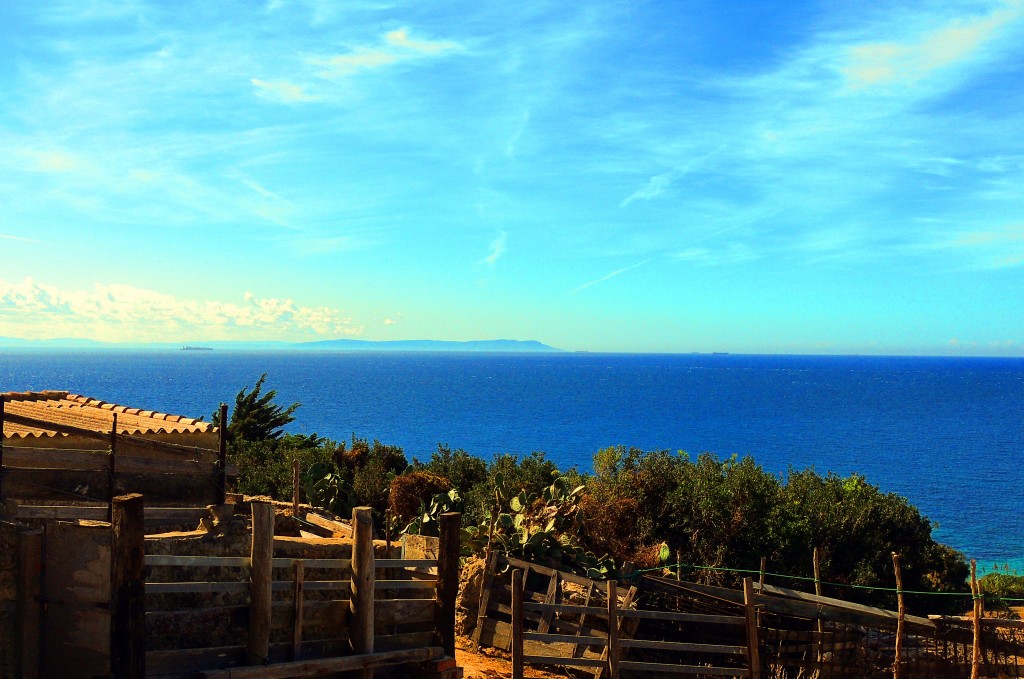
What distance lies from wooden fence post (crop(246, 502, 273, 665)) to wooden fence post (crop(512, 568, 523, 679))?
3.83 m

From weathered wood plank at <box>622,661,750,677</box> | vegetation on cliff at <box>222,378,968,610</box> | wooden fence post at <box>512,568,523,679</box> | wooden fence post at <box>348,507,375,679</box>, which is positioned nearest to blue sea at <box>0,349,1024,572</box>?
vegetation on cliff at <box>222,378,968,610</box>

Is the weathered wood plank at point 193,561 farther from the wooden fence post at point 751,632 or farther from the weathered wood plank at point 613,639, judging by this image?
the wooden fence post at point 751,632

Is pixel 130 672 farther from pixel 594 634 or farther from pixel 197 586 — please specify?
pixel 594 634

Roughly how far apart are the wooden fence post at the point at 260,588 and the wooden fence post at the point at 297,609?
34 cm

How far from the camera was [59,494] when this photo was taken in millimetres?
10648

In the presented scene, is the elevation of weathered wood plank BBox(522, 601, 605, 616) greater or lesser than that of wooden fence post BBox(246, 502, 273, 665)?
lesser

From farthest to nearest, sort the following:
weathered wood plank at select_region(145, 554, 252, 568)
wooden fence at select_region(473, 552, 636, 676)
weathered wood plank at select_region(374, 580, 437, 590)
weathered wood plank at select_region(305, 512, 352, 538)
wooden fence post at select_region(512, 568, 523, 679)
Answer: weathered wood plank at select_region(305, 512, 352, 538)
wooden fence at select_region(473, 552, 636, 676)
wooden fence post at select_region(512, 568, 523, 679)
weathered wood plank at select_region(374, 580, 437, 590)
weathered wood plank at select_region(145, 554, 252, 568)

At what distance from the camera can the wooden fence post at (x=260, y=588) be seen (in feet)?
28.1

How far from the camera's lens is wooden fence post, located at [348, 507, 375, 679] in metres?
9.32

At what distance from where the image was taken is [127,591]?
24.7ft

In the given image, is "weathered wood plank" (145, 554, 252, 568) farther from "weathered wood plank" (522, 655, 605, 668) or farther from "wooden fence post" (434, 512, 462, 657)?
"weathered wood plank" (522, 655, 605, 668)

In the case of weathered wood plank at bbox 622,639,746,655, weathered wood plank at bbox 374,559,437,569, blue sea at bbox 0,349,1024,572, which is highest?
weathered wood plank at bbox 374,559,437,569

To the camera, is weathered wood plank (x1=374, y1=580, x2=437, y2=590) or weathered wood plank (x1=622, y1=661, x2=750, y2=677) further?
weathered wood plank (x1=622, y1=661, x2=750, y2=677)

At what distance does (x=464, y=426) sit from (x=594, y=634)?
97.3 metres
